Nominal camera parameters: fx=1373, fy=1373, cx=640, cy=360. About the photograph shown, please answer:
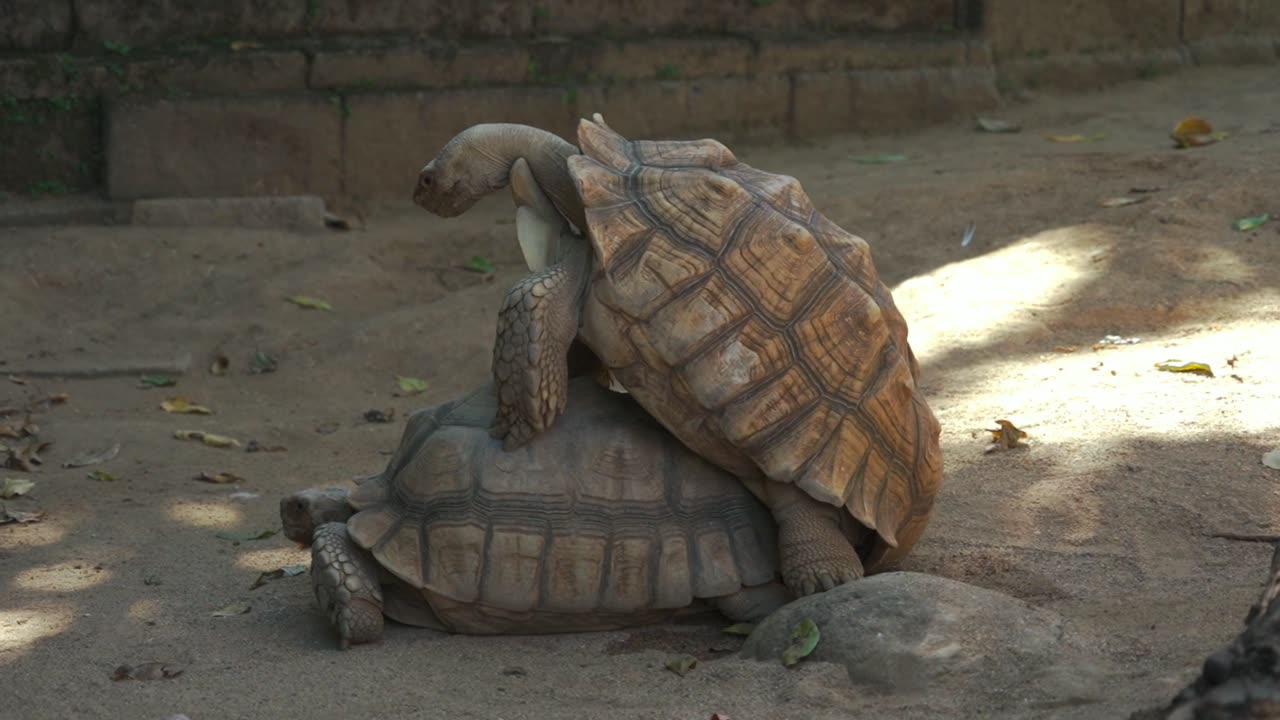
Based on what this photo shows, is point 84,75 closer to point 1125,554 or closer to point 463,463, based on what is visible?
point 463,463

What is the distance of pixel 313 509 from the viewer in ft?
12.7

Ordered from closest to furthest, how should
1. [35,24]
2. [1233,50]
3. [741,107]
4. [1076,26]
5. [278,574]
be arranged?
1. [278,574]
2. [35,24]
3. [741,107]
4. [1076,26]
5. [1233,50]

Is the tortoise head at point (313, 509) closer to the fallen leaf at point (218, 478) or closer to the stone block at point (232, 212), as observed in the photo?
the fallen leaf at point (218, 478)

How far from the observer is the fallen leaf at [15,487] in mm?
4672

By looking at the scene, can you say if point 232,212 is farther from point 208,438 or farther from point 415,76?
point 208,438

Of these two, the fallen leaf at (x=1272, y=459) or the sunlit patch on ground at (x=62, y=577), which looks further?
the fallen leaf at (x=1272, y=459)

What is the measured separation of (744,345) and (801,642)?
0.77 metres

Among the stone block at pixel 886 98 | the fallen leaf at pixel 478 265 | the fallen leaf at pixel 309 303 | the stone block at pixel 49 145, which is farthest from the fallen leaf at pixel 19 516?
the stone block at pixel 886 98

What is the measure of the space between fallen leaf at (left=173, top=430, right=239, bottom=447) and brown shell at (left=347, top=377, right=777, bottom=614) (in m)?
1.83

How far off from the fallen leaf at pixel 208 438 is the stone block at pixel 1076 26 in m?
5.85

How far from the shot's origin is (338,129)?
7676 mm

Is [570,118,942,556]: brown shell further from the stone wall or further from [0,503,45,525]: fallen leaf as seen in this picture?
the stone wall

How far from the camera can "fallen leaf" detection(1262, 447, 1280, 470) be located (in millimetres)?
4082

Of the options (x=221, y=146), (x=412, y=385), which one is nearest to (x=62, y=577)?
(x=412, y=385)
